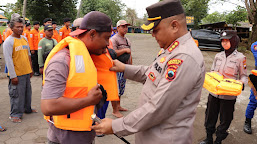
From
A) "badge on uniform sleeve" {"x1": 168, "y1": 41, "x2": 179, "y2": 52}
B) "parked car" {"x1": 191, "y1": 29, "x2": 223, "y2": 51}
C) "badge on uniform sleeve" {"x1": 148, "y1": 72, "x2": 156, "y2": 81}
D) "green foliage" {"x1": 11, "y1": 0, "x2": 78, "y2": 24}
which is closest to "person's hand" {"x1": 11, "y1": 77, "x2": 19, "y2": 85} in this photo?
"badge on uniform sleeve" {"x1": 148, "y1": 72, "x2": 156, "y2": 81}

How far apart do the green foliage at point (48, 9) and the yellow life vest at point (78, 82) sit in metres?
19.4

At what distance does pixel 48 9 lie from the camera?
64.9 ft

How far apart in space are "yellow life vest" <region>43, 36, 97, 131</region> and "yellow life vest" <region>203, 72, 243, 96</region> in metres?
2.20

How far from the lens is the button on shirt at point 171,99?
1.41m

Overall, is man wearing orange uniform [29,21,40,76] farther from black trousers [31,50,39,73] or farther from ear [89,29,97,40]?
ear [89,29,97,40]

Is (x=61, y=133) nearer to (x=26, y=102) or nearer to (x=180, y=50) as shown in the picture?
(x=180, y=50)

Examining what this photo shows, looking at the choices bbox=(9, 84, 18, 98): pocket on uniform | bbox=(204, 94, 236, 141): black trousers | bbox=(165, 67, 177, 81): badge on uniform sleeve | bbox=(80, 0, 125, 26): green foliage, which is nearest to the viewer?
bbox=(165, 67, 177, 81): badge on uniform sleeve

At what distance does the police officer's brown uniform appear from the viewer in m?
1.41

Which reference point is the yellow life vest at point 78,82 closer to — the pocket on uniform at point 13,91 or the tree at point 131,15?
the pocket on uniform at point 13,91

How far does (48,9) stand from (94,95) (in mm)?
20977

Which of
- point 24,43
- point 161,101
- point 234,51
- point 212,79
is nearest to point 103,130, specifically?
point 161,101

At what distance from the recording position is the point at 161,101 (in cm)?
142

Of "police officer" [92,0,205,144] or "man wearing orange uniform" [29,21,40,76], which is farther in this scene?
"man wearing orange uniform" [29,21,40,76]

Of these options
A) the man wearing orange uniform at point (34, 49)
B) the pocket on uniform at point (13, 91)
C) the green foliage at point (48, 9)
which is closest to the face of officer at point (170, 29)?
the pocket on uniform at point (13, 91)
